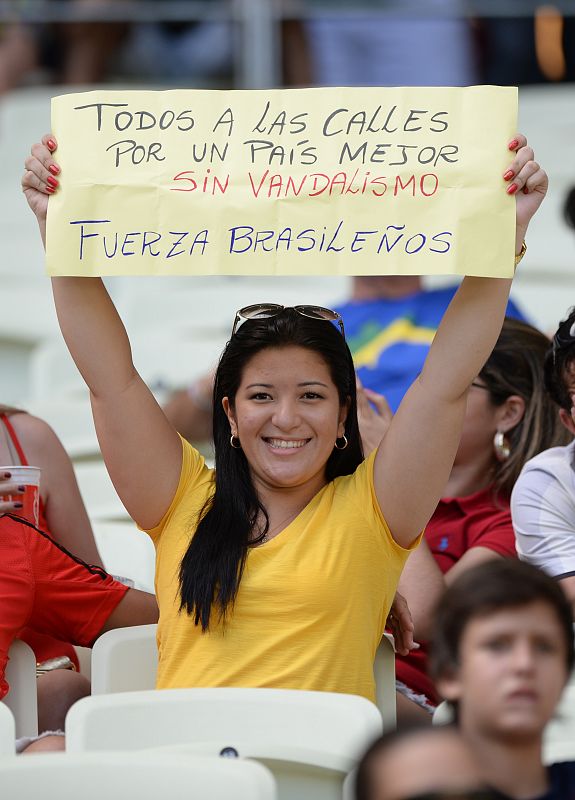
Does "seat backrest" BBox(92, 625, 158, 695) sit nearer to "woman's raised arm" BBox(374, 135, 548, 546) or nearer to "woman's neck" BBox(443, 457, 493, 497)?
"woman's raised arm" BBox(374, 135, 548, 546)

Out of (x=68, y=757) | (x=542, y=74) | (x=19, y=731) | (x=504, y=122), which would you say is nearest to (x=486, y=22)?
(x=542, y=74)

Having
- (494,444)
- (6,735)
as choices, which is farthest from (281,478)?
(494,444)

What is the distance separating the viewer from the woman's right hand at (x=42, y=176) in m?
2.49

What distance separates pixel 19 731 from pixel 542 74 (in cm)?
496

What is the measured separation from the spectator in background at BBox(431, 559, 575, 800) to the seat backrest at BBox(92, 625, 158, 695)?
1.16 meters

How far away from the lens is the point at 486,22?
646 cm

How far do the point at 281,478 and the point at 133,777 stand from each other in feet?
2.84

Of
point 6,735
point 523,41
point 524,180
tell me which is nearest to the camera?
point 6,735

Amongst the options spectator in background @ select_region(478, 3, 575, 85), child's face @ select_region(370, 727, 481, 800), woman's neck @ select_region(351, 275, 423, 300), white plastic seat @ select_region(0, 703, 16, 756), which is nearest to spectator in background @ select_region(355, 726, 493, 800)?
child's face @ select_region(370, 727, 481, 800)

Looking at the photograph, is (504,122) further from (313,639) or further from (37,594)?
(37,594)

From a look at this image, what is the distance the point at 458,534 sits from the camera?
3.20 metres

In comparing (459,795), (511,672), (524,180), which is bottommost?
(459,795)

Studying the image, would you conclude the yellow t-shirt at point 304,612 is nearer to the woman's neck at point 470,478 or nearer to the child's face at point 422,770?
the woman's neck at point 470,478

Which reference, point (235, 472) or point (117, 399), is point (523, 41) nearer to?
point (235, 472)
